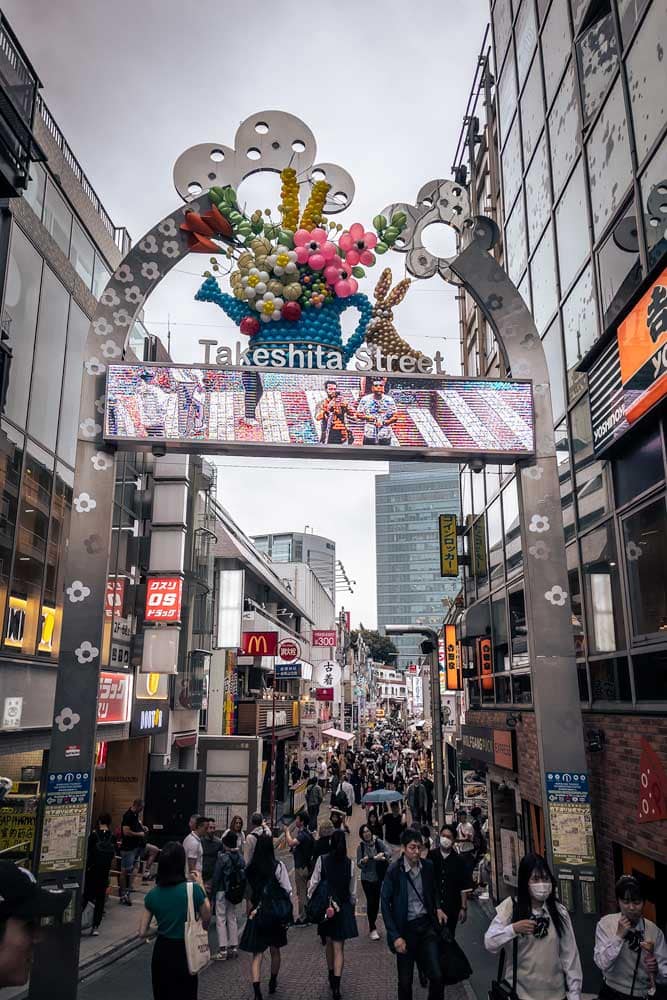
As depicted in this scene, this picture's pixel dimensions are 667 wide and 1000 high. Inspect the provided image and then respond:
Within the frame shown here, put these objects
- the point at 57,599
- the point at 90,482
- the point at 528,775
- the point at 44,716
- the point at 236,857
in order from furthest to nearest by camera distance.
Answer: the point at 57,599 → the point at 44,716 → the point at 528,775 → the point at 236,857 → the point at 90,482

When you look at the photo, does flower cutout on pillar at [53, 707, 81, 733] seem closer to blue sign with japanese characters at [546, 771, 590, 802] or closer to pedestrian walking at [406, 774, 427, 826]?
blue sign with japanese characters at [546, 771, 590, 802]

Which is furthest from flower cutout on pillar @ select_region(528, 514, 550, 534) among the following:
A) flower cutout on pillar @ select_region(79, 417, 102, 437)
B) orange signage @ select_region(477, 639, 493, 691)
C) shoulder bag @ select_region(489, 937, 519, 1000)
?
orange signage @ select_region(477, 639, 493, 691)

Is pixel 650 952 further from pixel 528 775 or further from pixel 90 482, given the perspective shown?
pixel 90 482

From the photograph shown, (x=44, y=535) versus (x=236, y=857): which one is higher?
(x=44, y=535)

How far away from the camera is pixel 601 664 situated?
10570mm

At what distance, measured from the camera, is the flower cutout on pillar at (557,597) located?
33.6 ft

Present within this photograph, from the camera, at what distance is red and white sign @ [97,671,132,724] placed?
17.1m

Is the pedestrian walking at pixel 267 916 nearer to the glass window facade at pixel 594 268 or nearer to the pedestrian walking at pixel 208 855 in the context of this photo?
the pedestrian walking at pixel 208 855

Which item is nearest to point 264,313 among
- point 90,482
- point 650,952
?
point 90,482

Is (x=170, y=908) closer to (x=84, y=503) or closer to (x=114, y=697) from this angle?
(x=84, y=503)

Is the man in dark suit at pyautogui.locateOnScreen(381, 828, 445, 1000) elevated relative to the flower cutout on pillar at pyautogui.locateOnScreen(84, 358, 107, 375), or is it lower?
lower

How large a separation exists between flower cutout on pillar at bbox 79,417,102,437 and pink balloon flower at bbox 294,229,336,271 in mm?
3761

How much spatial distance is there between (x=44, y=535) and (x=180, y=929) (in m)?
9.86

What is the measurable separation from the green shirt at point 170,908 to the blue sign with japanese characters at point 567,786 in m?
5.01
